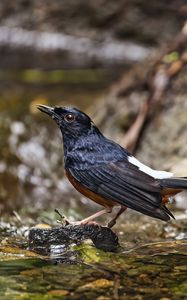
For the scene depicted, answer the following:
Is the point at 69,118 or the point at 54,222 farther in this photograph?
the point at 54,222

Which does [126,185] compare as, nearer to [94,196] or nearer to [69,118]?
[94,196]

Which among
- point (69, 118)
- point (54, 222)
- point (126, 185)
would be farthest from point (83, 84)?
point (126, 185)

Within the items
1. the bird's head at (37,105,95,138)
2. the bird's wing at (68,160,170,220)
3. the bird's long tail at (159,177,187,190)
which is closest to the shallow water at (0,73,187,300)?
the bird's wing at (68,160,170,220)

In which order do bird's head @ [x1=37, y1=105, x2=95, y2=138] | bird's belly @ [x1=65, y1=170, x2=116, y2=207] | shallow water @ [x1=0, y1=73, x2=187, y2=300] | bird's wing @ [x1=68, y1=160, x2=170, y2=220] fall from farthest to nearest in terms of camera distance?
bird's head @ [x1=37, y1=105, x2=95, y2=138], bird's belly @ [x1=65, y1=170, x2=116, y2=207], bird's wing @ [x1=68, y1=160, x2=170, y2=220], shallow water @ [x1=0, y1=73, x2=187, y2=300]

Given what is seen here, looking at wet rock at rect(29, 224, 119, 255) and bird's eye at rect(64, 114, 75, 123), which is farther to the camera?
bird's eye at rect(64, 114, 75, 123)

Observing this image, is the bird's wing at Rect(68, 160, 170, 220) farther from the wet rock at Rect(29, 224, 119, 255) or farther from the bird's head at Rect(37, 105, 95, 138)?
the bird's head at Rect(37, 105, 95, 138)

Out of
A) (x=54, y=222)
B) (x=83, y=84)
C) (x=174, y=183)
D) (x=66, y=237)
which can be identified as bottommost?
(x=66, y=237)

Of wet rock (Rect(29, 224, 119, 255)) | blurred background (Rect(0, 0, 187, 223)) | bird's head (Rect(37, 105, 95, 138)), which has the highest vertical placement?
blurred background (Rect(0, 0, 187, 223))
